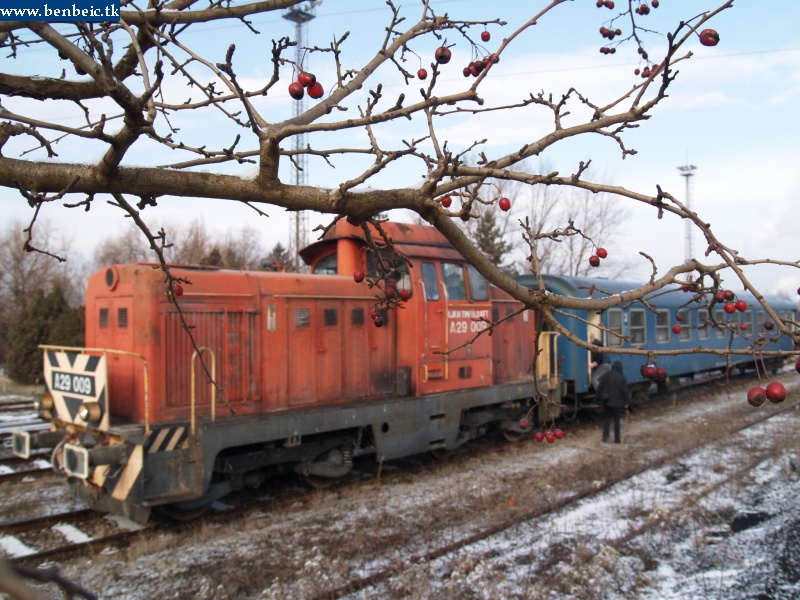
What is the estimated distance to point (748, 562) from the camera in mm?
5551

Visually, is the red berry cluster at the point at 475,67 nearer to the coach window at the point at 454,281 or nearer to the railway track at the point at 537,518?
the railway track at the point at 537,518

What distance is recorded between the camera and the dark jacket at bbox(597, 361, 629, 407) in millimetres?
10508

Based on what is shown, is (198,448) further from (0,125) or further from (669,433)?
(669,433)

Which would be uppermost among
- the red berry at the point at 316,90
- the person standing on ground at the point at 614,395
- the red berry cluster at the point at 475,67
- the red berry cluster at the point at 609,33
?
the red berry cluster at the point at 609,33

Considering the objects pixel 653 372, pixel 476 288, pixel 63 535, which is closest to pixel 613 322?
pixel 476 288

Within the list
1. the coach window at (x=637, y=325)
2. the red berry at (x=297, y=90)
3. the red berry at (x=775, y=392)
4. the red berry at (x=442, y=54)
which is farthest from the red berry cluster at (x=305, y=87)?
the coach window at (x=637, y=325)

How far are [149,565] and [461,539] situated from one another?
2.87m

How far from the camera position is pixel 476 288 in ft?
31.1

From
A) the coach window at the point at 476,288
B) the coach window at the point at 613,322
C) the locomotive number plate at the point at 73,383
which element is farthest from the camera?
the coach window at the point at 613,322

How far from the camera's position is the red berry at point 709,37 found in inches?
98.1

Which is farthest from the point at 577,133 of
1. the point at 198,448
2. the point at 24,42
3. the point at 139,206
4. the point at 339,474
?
the point at 339,474

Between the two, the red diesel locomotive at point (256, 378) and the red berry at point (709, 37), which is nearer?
the red berry at point (709, 37)

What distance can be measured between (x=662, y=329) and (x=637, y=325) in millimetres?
1370

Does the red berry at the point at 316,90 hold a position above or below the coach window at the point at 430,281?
above
